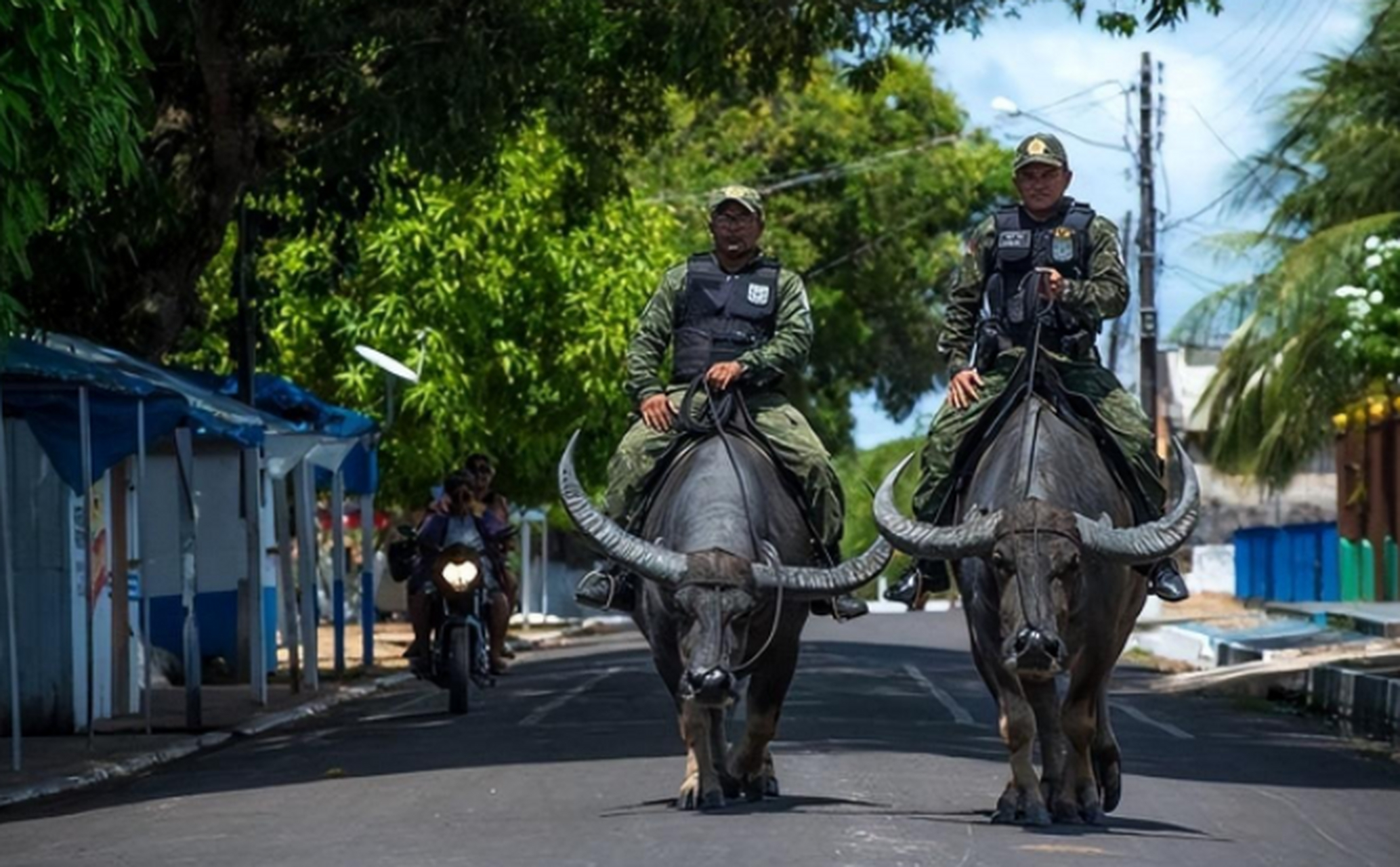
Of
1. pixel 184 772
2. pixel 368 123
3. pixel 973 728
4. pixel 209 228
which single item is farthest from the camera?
pixel 209 228

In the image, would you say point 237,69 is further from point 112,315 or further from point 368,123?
point 112,315

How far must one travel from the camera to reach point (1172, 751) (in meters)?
18.4

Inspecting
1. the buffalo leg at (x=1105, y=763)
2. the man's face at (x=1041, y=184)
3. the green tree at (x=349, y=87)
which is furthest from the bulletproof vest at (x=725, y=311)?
the green tree at (x=349, y=87)

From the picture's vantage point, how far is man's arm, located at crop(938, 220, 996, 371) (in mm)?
13992

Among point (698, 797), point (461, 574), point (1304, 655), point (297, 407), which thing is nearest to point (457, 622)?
point (461, 574)

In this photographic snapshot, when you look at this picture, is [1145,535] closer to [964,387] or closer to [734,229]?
[964,387]

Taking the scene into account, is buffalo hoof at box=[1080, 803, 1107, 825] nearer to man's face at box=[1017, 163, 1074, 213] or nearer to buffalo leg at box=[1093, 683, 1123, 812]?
buffalo leg at box=[1093, 683, 1123, 812]

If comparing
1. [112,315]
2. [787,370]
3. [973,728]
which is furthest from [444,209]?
[787,370]

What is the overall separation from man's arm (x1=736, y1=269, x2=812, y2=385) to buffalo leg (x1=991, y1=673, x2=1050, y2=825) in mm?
2174

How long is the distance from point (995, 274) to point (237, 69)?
1075cm

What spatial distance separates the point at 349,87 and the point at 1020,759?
11660mm

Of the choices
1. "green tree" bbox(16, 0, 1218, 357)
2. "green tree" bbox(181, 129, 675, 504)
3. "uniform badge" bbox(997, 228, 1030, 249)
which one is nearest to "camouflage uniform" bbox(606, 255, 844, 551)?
"uniform badge" bbox(997, 228, 1030, 249)

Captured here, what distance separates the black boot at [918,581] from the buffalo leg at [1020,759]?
1.31 metres

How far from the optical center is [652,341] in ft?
48.0
